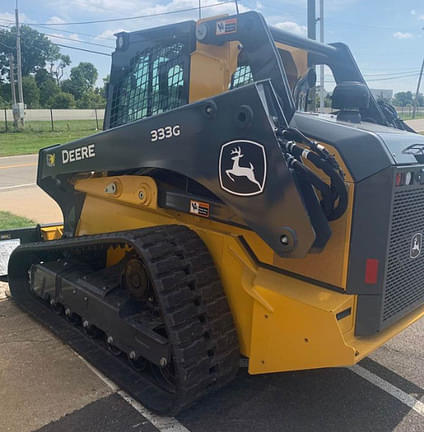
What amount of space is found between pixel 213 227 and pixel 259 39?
1111mm

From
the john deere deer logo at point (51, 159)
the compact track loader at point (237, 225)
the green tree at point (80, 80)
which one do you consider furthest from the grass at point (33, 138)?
the green tree at point (80, 80)

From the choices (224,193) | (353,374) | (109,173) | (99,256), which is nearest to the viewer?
(224,193)

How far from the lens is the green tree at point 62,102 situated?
5488 centimetres

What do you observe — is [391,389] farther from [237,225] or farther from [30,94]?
[30,94]

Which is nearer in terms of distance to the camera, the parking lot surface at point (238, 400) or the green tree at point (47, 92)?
the parking lot surface at point (238, 400)

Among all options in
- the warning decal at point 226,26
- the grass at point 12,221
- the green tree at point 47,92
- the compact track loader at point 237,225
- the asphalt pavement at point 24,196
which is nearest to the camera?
the compact track loader at point 237,225

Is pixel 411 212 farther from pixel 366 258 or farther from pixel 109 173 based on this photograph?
pixel 109 173

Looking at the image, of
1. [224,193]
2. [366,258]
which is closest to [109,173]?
[224,193]

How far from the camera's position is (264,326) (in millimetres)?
→ 2604

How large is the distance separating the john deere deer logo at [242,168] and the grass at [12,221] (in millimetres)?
5622

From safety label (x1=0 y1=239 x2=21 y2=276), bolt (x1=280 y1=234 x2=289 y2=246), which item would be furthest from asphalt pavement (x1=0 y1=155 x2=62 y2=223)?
bolt (x1=280 y1=234 x2=289 y2=246)

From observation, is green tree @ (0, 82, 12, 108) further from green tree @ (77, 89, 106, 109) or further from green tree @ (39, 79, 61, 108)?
green tree @ (77, 89, 106, 109)

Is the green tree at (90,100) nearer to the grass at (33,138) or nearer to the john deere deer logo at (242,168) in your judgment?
the grass at (33,138)

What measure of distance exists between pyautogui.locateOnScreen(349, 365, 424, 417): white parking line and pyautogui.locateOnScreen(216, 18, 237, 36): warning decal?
2363 mm
